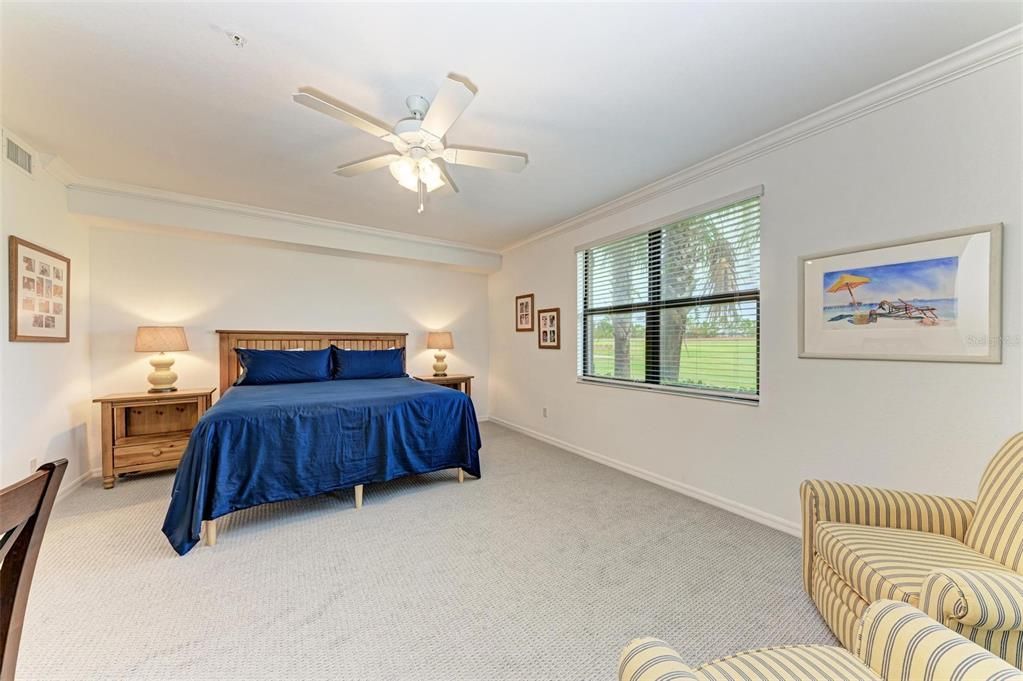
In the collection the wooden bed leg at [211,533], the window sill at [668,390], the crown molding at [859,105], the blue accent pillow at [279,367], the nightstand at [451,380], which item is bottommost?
the wooden bed leg at [211,533]

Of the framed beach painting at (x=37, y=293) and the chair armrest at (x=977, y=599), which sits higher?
the framed beach painting at (x=37, y=293)

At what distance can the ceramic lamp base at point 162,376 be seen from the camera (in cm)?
357

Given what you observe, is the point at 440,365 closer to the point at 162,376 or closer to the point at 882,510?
the point at 162,376

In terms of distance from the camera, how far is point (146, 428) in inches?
139

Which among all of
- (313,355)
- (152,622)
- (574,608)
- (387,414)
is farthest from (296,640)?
(313,355)

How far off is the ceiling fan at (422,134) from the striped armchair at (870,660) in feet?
6.76

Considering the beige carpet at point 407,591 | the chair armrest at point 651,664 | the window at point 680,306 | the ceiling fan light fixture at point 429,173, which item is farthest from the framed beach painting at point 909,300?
the ceiling fan light fixture at point 429,173

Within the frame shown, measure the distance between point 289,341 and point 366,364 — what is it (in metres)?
0.96

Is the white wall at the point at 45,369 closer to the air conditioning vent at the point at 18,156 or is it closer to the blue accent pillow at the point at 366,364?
the air conditioning vent at the point at 18,156

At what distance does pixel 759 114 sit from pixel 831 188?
61 centimetres

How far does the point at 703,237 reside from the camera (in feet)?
10.0

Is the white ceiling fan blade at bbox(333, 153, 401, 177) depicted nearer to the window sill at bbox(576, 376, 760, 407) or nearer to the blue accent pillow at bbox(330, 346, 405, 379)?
the blue accent pillow at bbox(330, 346, 405, 379)

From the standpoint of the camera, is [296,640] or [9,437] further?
[9,437]

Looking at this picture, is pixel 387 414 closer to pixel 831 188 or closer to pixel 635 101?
pixel 635 101
